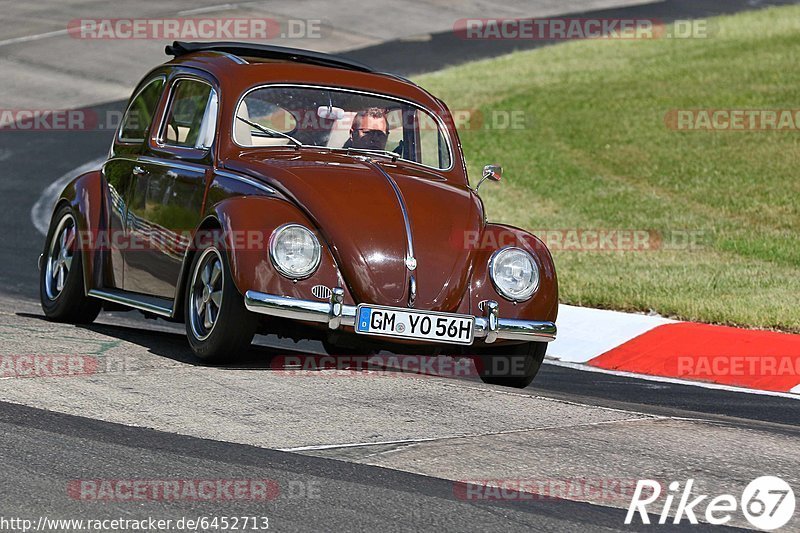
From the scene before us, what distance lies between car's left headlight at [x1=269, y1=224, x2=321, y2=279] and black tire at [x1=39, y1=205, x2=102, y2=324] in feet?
7.76

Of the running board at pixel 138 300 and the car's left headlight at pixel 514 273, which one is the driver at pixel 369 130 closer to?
the car's left headlight at pixel 514 273

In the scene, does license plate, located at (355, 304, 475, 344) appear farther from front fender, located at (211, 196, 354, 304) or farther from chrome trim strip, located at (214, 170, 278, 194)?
chrome trim strip, located at (214, 170, 278, 194)

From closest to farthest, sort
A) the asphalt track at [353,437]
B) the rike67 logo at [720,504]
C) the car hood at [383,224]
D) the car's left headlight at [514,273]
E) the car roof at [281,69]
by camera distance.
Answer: the asphalt track at [353,437] < the rike67 logo at [720,504] < the car hood at [383,224] < the car's left headlight at [514,273] < the car roof at [281,69]

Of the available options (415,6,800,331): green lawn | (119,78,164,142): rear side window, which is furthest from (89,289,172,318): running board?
(415,6,800,331): green lawn

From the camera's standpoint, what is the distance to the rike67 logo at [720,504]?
5.00 meters

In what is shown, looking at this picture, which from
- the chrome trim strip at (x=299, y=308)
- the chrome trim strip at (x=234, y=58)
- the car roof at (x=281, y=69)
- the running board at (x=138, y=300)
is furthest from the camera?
the chrome trim strip at (x=234, y=58)

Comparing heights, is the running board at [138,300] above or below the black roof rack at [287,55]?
below

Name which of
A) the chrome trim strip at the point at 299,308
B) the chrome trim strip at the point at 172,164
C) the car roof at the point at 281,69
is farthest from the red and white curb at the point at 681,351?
the chrome trim strip at the point at 172,164

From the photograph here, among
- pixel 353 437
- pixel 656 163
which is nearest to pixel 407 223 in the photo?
pixel 353 437

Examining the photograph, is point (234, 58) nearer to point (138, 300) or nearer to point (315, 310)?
point (138, 300)

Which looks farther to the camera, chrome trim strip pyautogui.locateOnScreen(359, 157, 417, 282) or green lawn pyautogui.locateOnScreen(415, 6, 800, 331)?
green lawn pyautogui.locateOnScreen(415, 6, 800, 331)

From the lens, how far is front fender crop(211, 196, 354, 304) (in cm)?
716

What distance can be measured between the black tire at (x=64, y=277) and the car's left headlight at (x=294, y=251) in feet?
7.76

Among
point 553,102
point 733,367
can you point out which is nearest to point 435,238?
point 733,367
